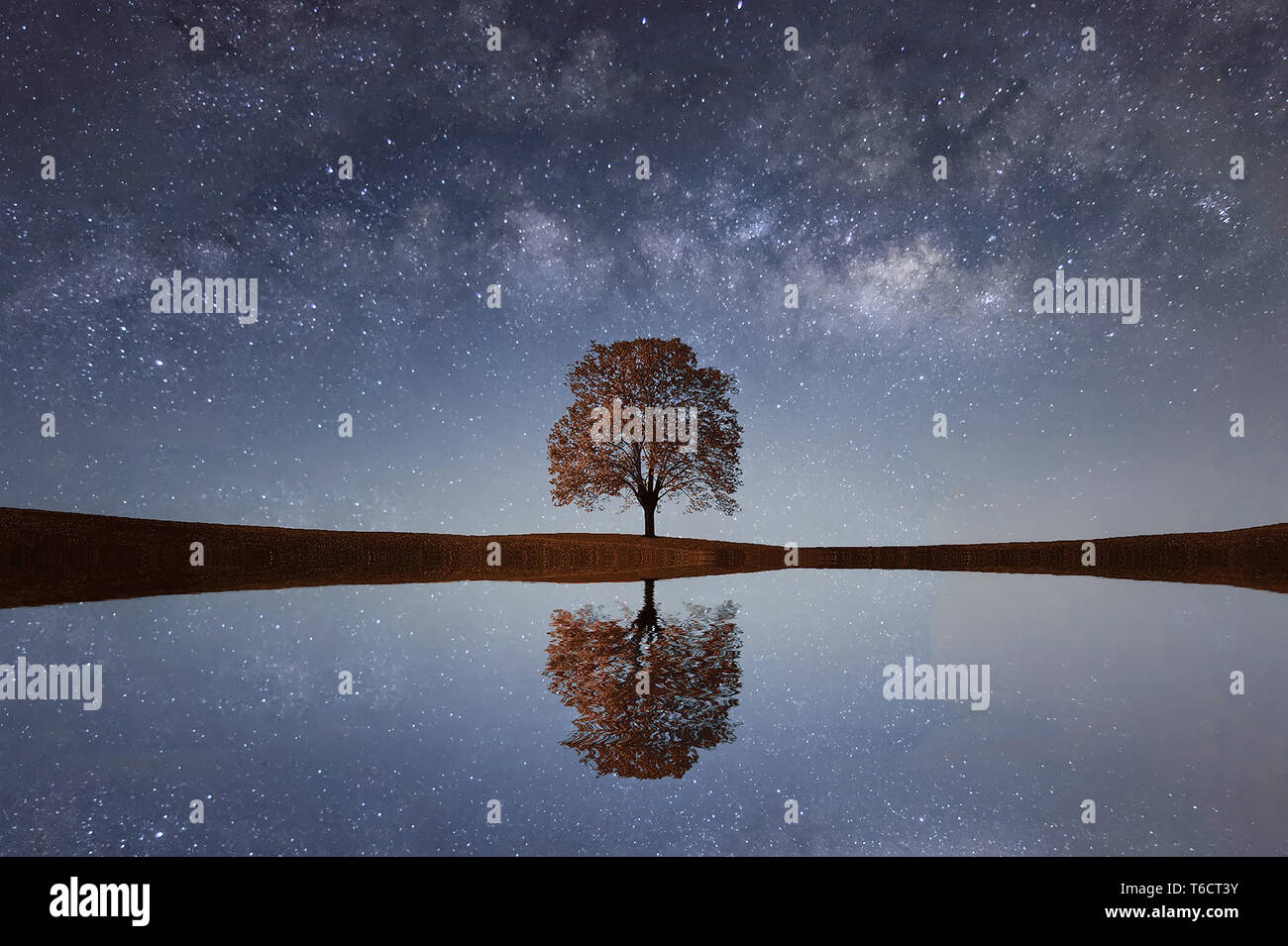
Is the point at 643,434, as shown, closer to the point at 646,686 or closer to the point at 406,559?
the point at 406,559

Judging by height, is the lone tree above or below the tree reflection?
above

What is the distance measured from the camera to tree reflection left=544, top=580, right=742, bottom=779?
5.62m

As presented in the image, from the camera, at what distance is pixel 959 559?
3138 centimetres

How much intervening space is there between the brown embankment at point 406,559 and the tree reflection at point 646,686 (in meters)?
8.39

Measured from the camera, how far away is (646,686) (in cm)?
723

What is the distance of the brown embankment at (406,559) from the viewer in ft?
55.1

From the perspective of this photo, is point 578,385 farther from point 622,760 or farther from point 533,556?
point 622,760

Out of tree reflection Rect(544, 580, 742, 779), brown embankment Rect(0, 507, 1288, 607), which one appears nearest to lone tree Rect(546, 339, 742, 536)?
brown embankment Rect(0, 507, 1288, 607)

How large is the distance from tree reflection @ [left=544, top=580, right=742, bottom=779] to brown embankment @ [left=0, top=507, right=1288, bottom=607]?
27.5 feet

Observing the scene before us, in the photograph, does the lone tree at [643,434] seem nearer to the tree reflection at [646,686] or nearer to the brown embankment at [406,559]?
the brown embankment at [406,559]

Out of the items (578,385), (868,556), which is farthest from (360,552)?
(868,556)

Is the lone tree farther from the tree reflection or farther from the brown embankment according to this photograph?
the tree reflection

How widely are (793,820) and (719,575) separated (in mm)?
15223

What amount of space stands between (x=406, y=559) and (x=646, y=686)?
1881cm
